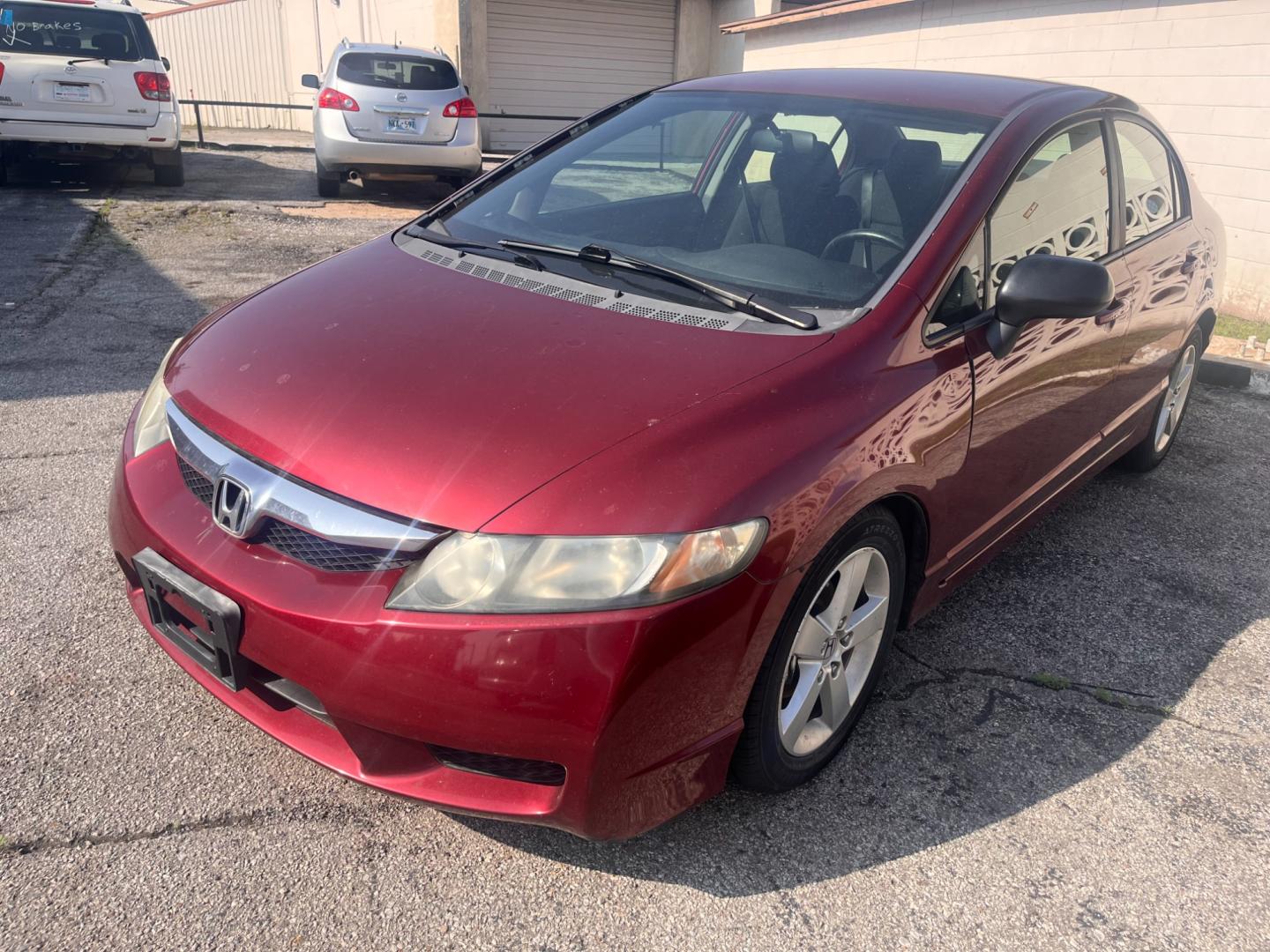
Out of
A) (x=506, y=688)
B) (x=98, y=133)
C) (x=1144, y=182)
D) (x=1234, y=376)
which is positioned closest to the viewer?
(x=506, y=688)

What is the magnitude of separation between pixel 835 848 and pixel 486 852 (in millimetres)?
790

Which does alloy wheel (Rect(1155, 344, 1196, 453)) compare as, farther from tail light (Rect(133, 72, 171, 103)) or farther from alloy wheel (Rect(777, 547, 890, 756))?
tail light (Rect(133, 72, 171, 103))

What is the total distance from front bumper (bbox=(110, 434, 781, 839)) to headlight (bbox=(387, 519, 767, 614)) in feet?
0.09

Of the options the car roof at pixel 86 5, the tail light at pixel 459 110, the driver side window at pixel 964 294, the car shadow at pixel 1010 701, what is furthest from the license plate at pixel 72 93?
the driver side window at pixel 964 294

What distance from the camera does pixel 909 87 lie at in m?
3.24

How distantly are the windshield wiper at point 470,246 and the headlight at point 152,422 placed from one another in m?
0.90

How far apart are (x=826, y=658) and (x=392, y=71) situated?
1035 cm

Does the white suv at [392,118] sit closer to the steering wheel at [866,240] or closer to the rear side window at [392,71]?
the rear side window at [392,71]

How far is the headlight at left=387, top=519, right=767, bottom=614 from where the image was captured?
189cm

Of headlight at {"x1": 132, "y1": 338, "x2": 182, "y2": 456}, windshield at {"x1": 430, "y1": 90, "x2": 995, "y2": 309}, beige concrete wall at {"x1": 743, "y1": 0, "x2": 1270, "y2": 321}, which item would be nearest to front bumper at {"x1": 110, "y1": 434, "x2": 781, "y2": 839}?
headlight at {"x1": 132, "y1": 338, "x2": 182, "y2": 456}

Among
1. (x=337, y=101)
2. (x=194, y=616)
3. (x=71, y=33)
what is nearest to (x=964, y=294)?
(x=194, y=616)

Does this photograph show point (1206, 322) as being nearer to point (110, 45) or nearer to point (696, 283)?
point (696, 283)

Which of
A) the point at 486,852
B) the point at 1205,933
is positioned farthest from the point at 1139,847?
the point at 486,852

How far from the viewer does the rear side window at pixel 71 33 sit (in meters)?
9.68
